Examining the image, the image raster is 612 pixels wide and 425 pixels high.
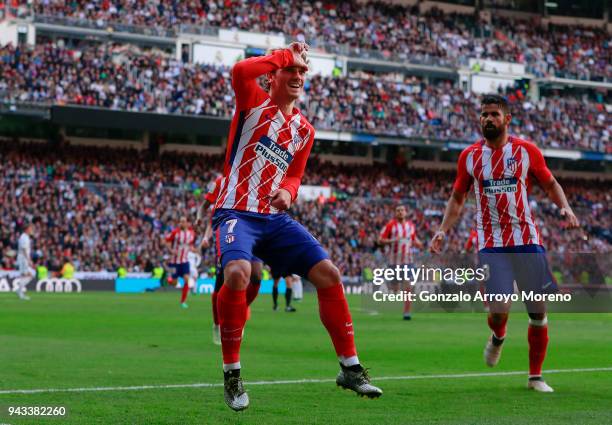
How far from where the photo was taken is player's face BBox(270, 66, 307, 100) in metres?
7.98

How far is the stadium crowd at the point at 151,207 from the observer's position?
1727 inches

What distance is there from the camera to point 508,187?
34.9 ft

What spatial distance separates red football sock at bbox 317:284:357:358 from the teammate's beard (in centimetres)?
344

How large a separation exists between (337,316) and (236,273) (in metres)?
0.87

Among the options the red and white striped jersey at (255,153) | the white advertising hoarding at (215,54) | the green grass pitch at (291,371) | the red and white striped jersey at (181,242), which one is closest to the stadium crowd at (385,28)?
the white advertising hoarding at (215,54)

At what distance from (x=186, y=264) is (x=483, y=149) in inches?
759

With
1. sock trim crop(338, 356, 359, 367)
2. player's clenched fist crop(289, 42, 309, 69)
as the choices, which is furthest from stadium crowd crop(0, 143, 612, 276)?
sock trim crop(338, 356, 359, 367)

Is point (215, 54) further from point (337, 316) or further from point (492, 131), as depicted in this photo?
point (337, 316)

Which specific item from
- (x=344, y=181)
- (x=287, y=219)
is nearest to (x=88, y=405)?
(x=287, y=219)

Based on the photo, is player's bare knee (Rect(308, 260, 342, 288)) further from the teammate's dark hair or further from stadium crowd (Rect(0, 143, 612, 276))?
stadium crowd (Rect(0, 143, 612, 276))

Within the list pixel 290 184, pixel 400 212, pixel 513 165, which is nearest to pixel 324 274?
pixel 290 184

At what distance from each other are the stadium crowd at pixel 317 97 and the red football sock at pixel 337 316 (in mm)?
41865

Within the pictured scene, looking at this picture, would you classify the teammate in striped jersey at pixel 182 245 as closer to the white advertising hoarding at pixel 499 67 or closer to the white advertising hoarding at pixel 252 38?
the white advertising hoarding at pixel 252 38

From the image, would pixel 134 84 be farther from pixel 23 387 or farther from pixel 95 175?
pixel 23 387
